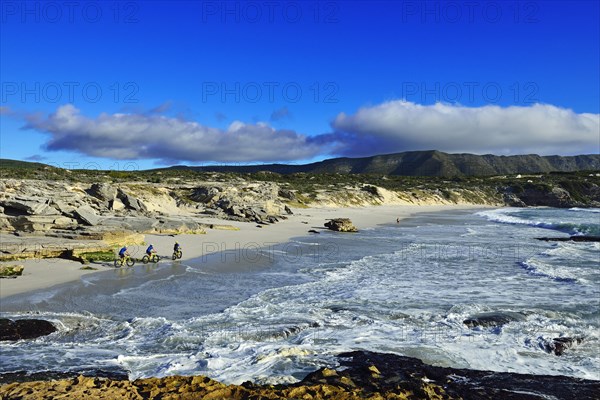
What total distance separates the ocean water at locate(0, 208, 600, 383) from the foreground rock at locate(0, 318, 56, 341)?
41 centimetres

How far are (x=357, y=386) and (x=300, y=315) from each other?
18.0 feet

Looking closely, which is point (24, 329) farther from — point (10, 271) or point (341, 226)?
point (341, 226)

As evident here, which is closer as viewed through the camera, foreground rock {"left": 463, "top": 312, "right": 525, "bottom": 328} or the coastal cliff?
foreground rock {"left": 463, "top": 312, "right": 525, "bottom": 328}

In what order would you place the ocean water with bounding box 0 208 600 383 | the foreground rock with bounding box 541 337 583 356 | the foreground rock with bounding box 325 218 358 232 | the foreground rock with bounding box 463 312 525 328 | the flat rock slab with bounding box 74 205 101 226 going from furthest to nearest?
the foreground rock with bounding box 325 218 358 232, the flat rock slab with bounding box 74 205 101 226, the foreground rock with bounding box 463 312 525 328, the foreground rock with bounding box 541 337 583 356, the ocean water with bounding box 0 208 600 383

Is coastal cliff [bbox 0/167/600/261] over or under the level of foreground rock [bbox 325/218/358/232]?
over

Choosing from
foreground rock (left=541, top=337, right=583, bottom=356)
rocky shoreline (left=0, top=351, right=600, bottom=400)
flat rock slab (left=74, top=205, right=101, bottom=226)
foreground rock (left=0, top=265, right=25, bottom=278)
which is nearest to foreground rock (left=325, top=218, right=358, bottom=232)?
flat rock slab (left=74, top=205, right=101, bottom=226)

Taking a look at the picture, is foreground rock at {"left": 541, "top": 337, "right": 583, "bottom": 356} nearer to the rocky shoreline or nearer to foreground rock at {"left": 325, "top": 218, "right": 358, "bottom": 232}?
the rocky shoreline

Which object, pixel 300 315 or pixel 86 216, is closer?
pixel 300 315

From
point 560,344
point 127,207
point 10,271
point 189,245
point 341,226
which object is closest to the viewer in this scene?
point 560,344

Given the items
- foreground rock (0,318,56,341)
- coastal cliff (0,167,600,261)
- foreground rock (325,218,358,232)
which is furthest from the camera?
foreground rock (325,218,358,232)

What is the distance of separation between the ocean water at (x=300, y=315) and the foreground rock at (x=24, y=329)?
1.34ft

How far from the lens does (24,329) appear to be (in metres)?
10.8

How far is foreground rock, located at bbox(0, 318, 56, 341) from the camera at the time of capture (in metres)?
10.4

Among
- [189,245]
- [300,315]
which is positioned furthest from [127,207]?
[300,315]
